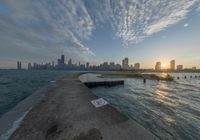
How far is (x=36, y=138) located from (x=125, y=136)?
324 cm

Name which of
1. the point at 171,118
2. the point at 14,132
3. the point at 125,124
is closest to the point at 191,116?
the point at 171,118

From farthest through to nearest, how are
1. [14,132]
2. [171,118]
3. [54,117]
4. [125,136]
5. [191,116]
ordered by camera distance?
1. [191,116]
2. [171,118]
3. [54,117]
4. [14,132]
5. [125,136]

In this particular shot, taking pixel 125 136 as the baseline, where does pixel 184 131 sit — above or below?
below

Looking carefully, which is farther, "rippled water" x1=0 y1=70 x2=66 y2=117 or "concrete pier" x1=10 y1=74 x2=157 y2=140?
"rippled water" x1=0 y1=70 x2=66 y2=117

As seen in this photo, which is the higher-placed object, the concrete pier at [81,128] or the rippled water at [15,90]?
the concrete pier at [81,128]

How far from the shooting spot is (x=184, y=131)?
273 inches

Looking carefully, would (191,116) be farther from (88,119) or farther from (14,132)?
(14,132)

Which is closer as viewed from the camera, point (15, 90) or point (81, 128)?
point (81, 128)

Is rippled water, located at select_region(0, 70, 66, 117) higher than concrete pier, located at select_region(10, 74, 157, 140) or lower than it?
lower

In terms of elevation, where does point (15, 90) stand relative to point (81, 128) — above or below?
below

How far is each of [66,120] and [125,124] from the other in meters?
2.79

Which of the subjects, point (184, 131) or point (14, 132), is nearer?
point (14, 132)

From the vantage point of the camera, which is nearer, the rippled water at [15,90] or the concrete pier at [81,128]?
the concrete pier at [81,128]

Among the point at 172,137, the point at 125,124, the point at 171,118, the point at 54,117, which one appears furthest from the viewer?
the point at 171,118
